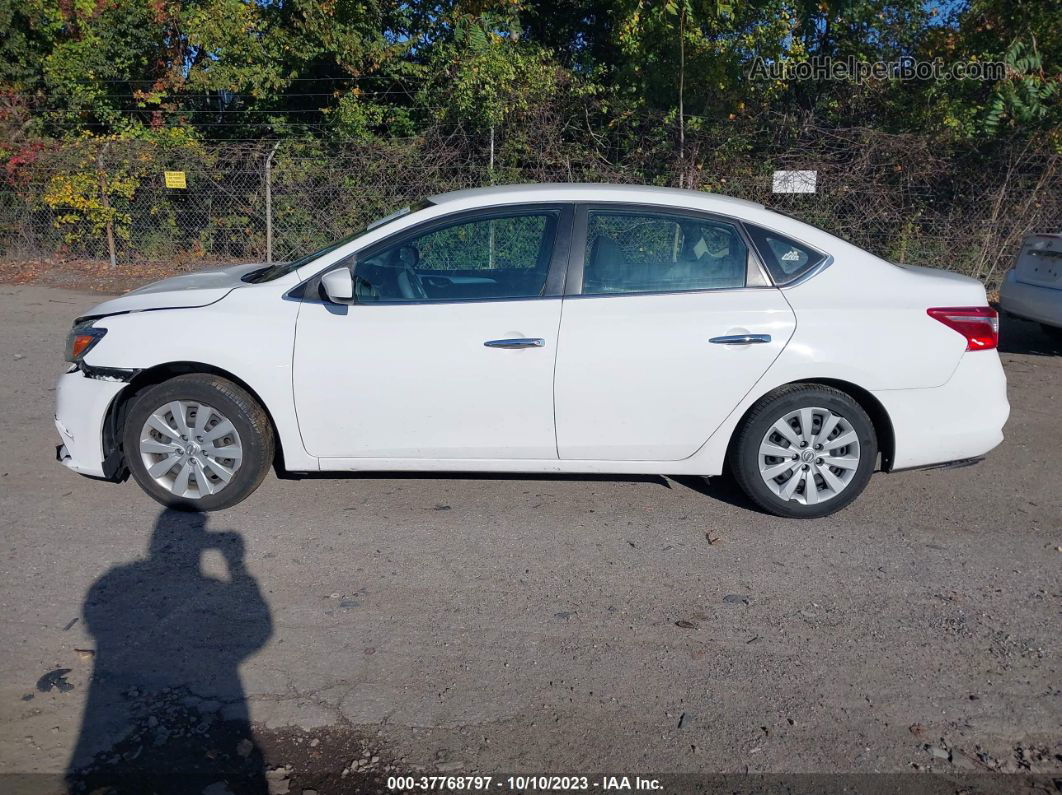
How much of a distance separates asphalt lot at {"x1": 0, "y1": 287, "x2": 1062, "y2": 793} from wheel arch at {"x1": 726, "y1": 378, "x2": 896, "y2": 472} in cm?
41

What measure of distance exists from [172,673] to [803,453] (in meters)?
3.26

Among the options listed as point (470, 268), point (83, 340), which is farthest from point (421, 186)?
point (83, 340)

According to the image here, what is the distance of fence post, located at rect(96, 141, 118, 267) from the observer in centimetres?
1431

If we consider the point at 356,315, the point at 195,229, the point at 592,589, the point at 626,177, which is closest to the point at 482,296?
the point at 356,315

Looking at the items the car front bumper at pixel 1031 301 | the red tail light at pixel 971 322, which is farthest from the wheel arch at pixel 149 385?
the car front bumper at pixel 1031 301

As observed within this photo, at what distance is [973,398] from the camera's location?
5.18 m

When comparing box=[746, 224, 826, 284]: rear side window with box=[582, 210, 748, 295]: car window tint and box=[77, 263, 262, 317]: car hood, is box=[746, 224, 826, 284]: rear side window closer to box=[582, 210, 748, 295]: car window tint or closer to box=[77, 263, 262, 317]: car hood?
box=[582, 210, 748, 295]: car window tint

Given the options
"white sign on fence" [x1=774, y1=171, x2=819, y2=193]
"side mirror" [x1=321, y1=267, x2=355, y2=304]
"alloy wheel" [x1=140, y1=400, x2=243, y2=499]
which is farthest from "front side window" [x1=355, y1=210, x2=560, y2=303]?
"white sign on fence" [x1=774, y1=171, x2=819, y2=193]

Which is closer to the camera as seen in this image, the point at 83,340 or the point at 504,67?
the point at 83,340

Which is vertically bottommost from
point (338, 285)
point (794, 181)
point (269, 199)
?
point (338, 285)

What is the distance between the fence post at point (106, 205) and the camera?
563 inches

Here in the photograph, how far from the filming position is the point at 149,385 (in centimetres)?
521

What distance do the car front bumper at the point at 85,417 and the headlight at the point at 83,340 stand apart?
8 centimetres

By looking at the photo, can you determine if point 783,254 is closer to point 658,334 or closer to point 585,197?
point 658,334
